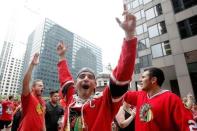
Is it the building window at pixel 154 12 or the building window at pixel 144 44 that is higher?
the building window at pixel 154 12

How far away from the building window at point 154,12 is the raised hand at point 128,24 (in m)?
26.2

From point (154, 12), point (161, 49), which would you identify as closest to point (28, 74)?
point (161, 49)

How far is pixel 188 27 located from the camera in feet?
61.5

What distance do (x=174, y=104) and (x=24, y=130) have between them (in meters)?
2.94

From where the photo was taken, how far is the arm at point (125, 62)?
1.89 m

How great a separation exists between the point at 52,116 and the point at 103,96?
4350 millimetres

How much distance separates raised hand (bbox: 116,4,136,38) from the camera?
1975 mm

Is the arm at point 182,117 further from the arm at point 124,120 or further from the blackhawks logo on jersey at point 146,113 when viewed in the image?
the arm at point 124,120

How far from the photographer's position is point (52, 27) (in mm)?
148125

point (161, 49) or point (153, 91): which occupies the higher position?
point (161, 49)

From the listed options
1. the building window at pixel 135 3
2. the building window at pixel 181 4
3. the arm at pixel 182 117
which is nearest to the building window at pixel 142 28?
the building window at pixel 135 3

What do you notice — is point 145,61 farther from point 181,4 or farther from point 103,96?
point 103,96

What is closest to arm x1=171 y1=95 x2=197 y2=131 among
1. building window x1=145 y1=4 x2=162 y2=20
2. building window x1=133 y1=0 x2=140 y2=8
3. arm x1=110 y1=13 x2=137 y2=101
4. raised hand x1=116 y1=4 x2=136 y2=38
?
arm x1=110 y1=13 x2=137 y2=101

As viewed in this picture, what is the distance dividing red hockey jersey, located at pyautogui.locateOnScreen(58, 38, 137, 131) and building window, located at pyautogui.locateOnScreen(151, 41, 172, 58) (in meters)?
22.0
